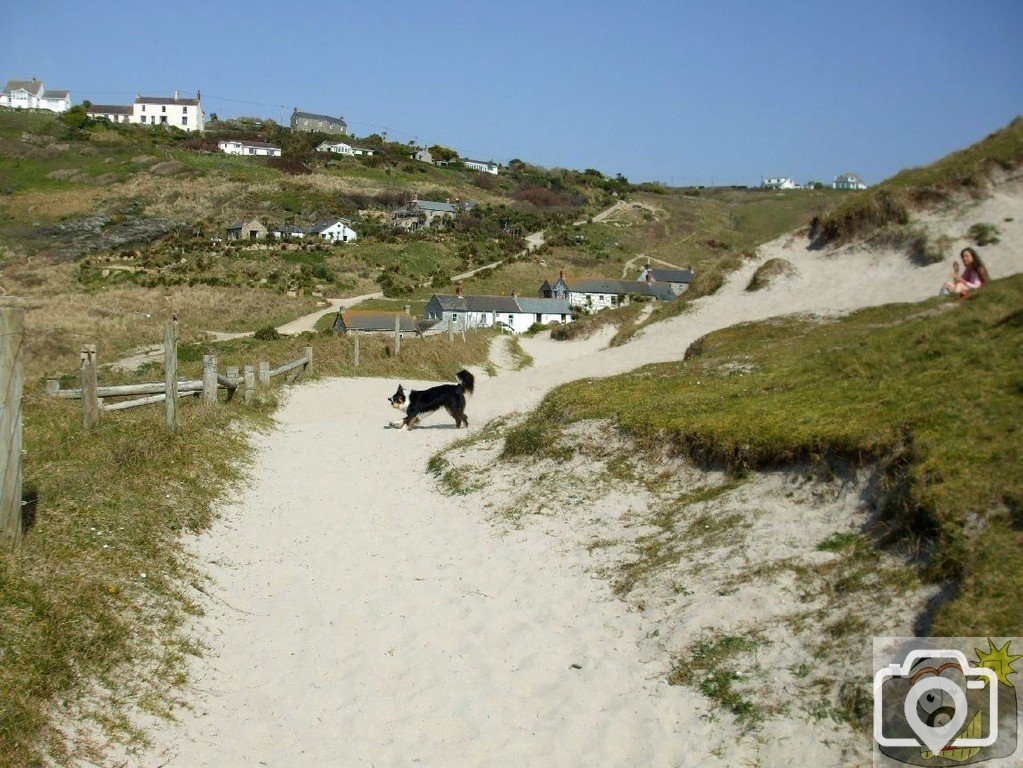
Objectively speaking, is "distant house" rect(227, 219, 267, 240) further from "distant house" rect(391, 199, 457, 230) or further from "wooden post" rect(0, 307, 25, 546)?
"wooden post" rect(0, 307, 25, 546)

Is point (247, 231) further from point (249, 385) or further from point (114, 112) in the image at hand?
point (114, 112)

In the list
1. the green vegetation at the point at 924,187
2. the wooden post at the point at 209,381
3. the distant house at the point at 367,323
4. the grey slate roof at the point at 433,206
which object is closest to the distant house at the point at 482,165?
the grey slate roof at the point at 433,206

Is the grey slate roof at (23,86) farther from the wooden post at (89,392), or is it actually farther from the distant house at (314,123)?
the wooden post at (89,392)

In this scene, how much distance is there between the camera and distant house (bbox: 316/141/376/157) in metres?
149

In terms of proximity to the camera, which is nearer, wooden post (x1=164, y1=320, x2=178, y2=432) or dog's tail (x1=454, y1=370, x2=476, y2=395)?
wooden post (x1=164, y1=320, x2=178, y2=432)

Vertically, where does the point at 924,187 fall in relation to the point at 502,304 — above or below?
above

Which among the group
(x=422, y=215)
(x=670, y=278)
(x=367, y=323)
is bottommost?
(x=367, y=323)

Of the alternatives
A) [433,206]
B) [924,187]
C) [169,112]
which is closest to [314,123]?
[169,112]

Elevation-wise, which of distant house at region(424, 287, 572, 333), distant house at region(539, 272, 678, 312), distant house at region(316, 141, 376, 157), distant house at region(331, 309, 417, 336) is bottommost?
distant house at region(331, 309, 417, 336)

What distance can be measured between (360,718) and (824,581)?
3.81 meters

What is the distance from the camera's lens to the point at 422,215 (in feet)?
346

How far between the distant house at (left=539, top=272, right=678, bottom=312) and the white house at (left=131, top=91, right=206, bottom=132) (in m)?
114

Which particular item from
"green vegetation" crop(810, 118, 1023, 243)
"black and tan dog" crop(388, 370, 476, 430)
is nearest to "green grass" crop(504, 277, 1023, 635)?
"black and tan dog" crop(388, 370, 476, 430)

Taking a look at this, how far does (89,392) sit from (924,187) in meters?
25.0
